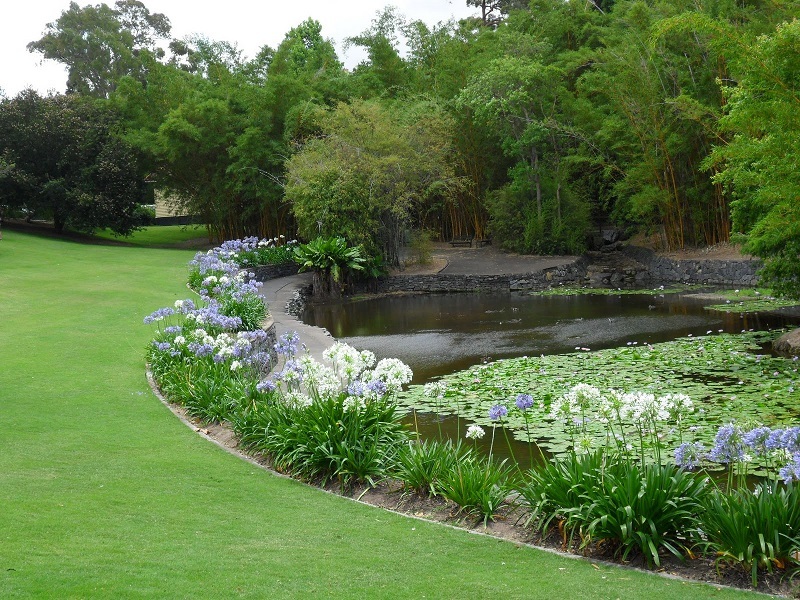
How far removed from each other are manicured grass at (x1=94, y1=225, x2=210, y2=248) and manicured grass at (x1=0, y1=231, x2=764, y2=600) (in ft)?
99.3

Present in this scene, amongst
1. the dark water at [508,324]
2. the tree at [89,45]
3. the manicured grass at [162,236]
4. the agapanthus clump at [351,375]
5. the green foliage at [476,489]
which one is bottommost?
the dark water at [508,324]

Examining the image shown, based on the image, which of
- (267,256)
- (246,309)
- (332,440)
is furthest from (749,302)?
(267,256)

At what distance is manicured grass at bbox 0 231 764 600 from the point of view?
450 cm

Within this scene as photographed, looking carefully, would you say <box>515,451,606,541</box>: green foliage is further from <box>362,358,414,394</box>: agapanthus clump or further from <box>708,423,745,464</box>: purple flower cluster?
<box>362,358,414,394</box>: agapanthus clump

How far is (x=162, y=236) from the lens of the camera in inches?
1730

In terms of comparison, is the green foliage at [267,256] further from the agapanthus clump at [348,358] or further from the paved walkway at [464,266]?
the agapanthus clump at [348,358]

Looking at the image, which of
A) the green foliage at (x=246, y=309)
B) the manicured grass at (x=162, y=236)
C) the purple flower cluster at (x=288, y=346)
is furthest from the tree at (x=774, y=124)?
the manicured grass at (x=162, y=236)

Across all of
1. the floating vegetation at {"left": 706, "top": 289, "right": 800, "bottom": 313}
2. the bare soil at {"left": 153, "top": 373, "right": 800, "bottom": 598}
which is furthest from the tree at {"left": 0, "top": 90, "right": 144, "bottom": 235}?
the bare soil at {"left": 153, "top": 373, "right": 800, "bottom": 598}

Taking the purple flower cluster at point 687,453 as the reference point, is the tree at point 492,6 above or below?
above

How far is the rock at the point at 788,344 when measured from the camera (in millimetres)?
13383

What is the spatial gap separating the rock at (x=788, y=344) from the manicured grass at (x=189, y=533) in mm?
9603

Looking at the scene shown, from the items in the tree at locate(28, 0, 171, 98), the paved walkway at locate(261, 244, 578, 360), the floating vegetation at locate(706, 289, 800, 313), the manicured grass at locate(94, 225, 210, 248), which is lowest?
the floating vegetation at locate(706, 289, 800, 313)

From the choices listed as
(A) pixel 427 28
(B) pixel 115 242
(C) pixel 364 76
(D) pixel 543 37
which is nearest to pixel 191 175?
(B) pixel 115 242

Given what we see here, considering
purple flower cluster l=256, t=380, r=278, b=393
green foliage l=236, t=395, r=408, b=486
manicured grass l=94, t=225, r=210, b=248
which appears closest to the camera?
green foliage l=236, t=395, r=408, b=486
